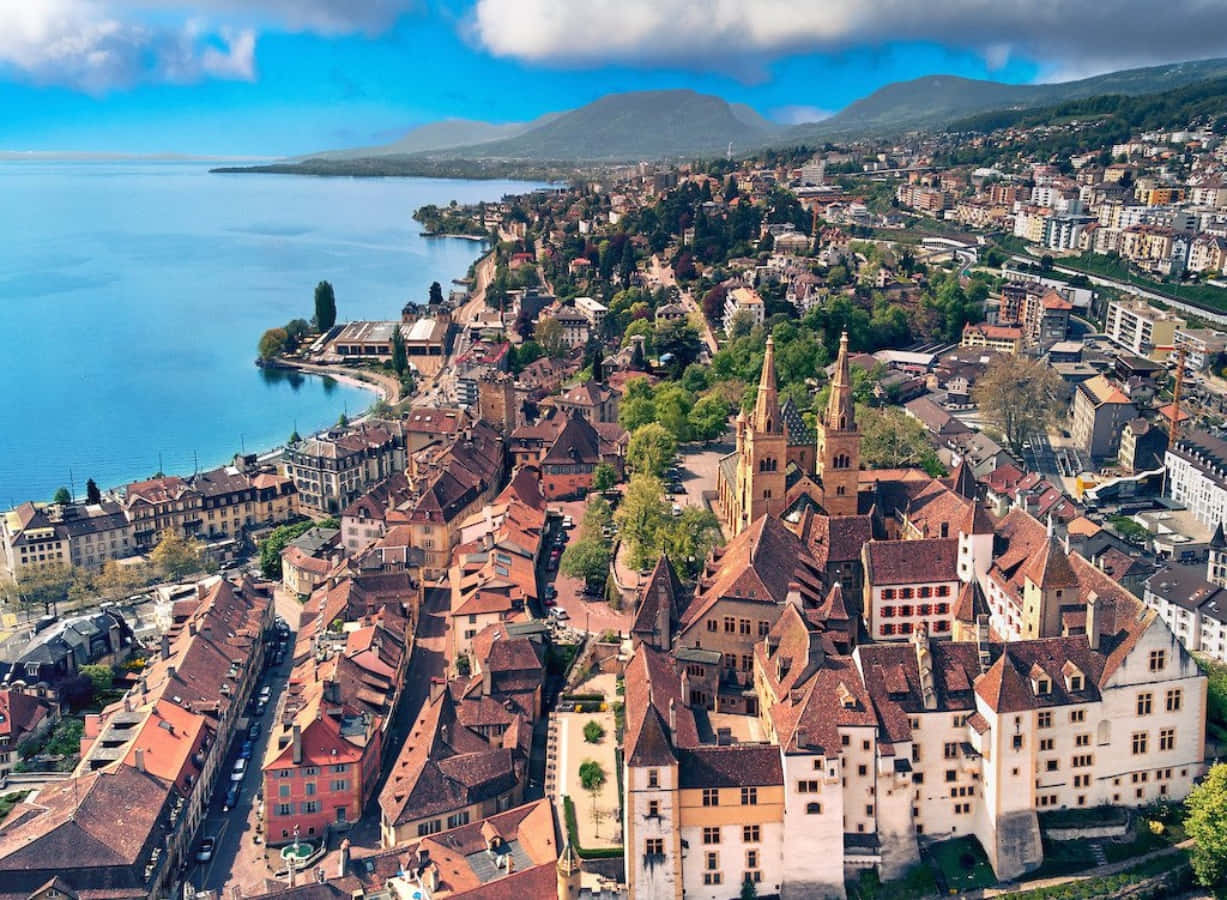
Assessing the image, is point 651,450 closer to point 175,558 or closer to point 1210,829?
point 175,558

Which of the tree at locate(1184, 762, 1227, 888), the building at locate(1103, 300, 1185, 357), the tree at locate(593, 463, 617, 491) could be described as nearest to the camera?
the tree at locate(1184, 762, 1227, 888)

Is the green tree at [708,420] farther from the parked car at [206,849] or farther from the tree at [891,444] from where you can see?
the parked car at [206,849]

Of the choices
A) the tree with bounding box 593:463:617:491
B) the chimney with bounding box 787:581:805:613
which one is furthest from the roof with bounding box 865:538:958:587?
the tree with bounding box 593:463:617:491

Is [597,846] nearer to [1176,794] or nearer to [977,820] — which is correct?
[977,820]

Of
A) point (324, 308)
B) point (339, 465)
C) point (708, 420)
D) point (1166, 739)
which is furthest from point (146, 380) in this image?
point (1166, 739)

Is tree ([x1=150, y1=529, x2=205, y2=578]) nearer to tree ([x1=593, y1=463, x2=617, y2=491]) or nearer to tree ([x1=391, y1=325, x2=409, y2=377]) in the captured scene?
tree ([x1=593, y1=463, x2=617, y2=491])

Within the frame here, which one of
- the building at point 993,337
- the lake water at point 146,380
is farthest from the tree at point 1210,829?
the lake water at point 146,380
